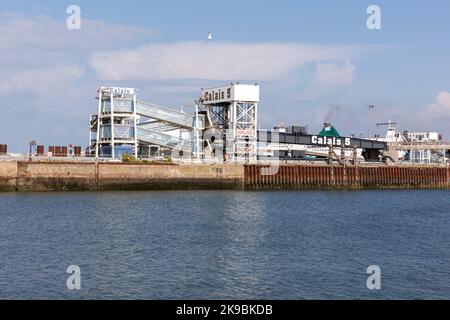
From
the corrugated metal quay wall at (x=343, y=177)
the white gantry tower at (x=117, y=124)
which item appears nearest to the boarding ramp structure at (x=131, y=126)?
the white gantry tower at (x=117, y=124)

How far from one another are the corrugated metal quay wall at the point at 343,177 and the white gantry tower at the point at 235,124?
4.63 metres

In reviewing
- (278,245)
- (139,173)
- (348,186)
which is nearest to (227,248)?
(278,245)

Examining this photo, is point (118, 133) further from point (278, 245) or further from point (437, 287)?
point (437, 287)

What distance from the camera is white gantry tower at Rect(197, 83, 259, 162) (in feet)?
327

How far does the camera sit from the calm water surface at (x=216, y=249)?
31.7m

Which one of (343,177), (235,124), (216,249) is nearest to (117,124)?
(235,124)

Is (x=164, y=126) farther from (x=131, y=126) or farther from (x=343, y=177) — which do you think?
(x=343, y=177)

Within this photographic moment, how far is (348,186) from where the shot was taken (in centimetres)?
10356

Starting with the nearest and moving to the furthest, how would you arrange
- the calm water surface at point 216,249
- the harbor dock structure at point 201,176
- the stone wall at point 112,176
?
1. the calm water surface at point 216,249
2. the stone wall at point 112,176
3. the harbor dock structure at point 201,176

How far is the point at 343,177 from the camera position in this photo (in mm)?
103250

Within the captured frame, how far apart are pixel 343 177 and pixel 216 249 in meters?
64.4

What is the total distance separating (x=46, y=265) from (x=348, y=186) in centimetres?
7347

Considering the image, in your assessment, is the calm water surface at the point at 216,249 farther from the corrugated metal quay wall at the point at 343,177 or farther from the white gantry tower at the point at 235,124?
→ the white gantry tower at the point at 235,124

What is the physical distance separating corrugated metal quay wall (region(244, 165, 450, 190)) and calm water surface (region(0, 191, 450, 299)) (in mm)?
22911
